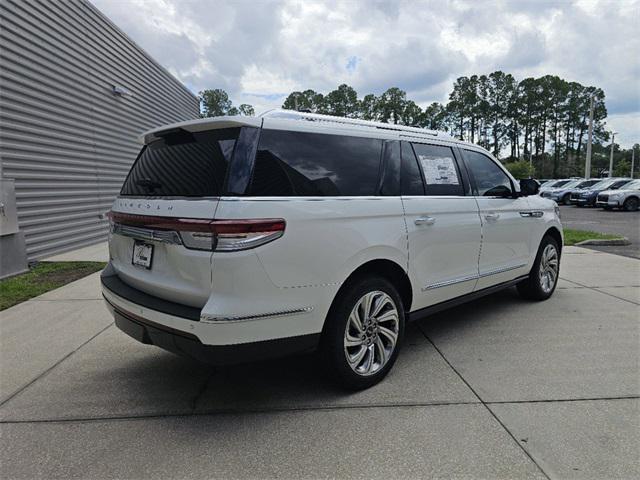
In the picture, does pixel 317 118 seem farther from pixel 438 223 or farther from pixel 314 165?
pixel 438 223

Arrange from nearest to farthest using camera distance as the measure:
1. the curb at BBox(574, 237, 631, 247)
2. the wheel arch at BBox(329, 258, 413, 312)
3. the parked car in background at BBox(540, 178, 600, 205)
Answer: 1. the wheel arch at BBox(329, 258, 413, 312)
2. the curb at BBox(574, 237, 631, 247)
3. the parked car in background at BBox(540, 178, 600, 205)

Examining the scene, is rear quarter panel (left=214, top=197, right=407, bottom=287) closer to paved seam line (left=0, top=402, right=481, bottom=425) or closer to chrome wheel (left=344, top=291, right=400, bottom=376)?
chrome wheel (left=344, top=291, right=400, bottom=376)

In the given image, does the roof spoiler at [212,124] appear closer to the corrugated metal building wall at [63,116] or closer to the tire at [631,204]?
the corrugated metal building wall at [63,116]

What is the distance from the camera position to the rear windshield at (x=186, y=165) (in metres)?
2.47

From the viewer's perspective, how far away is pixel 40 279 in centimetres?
636

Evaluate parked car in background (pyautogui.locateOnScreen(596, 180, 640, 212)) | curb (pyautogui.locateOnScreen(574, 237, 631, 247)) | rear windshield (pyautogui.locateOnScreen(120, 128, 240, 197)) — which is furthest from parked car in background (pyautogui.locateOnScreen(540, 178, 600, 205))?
rear windshield (pyautogui.locateOnScreen(120, 128, 240, 197))

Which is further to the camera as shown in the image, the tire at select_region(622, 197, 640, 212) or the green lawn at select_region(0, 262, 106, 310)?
the tire at select_region(622, 197, 640, 212)

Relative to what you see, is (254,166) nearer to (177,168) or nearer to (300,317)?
(177,168)

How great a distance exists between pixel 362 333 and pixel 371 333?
11cm

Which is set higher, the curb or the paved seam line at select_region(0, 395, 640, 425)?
the curb

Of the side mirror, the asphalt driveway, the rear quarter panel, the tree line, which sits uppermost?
the tree line

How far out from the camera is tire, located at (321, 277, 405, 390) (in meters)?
2.78

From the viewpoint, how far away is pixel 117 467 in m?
2.25

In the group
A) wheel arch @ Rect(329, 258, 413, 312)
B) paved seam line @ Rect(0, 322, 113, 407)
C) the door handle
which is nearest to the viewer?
wheel arch @ Rect(329, 258, 413, 312)
